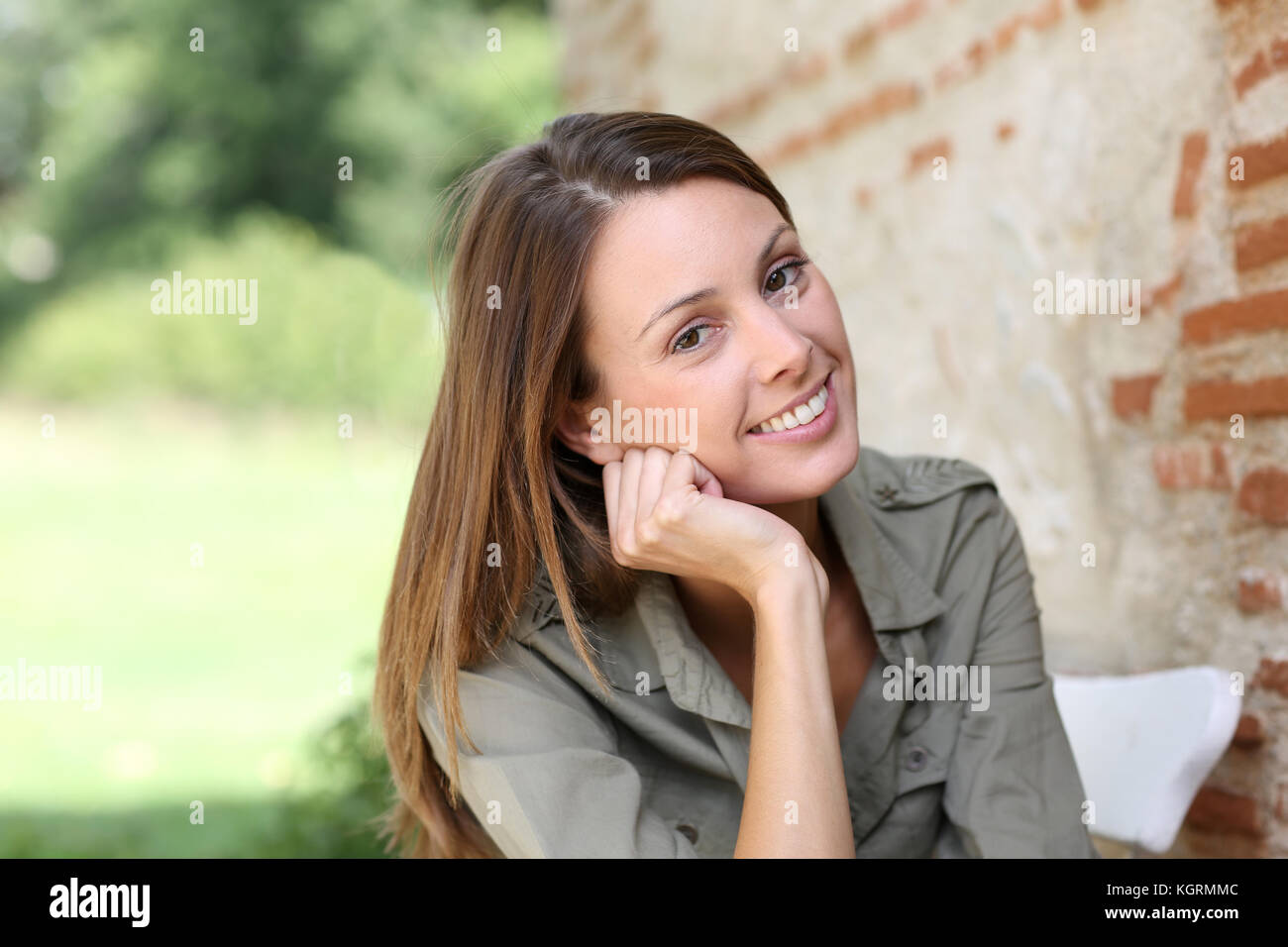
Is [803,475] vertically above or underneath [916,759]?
above

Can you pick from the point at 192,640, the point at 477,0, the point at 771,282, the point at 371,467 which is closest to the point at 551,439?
the point at 771,282

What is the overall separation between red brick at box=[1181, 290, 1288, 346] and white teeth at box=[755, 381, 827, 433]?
871mm

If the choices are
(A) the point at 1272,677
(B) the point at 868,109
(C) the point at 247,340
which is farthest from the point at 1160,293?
(C) the point at 247,340

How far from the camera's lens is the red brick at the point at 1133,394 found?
8.36 ft

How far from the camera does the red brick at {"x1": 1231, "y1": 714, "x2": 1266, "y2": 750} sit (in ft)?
7.30

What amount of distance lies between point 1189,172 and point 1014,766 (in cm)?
122

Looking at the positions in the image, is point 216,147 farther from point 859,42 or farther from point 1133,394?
point 1133,394

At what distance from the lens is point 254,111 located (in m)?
15.2

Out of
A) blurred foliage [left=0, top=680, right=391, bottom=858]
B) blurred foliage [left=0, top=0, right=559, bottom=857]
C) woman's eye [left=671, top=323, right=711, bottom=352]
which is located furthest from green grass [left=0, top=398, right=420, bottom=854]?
blurred foliage [left=0, top=0, right=559, bottom=857]

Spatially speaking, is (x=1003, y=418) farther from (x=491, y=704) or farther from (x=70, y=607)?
(x=70, y=607)

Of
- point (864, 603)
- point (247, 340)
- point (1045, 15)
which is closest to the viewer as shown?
point (864, 603)

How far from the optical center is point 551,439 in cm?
214

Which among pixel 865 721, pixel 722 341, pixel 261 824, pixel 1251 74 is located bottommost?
pixel 261 824
